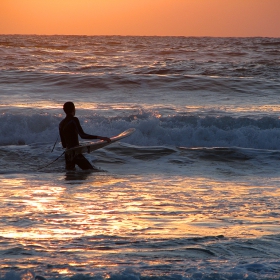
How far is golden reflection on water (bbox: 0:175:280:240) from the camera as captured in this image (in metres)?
6.02

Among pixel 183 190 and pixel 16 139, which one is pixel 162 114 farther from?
pixel 183 190

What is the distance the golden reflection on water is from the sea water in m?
0.02

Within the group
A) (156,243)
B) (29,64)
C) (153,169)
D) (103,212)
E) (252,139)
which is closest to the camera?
(156,243)

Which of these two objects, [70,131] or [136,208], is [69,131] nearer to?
[70,131]

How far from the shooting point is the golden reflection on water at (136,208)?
602 centimetres

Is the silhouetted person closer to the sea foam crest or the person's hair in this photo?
the person's hair

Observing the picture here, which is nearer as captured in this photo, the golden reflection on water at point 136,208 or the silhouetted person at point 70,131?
the golden reflection on water at point 136,208

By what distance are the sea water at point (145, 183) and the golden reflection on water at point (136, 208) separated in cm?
2

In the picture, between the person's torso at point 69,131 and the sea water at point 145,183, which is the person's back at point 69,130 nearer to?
the person's torso at point 69,131

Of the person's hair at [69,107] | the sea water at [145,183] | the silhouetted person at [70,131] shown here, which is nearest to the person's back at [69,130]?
the silhouetted person at [70,131]

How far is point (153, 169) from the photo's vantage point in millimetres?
11172

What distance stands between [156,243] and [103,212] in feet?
5.07

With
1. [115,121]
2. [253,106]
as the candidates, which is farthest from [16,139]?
[253,106]

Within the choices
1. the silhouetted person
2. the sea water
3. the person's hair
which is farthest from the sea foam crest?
the person's hair
